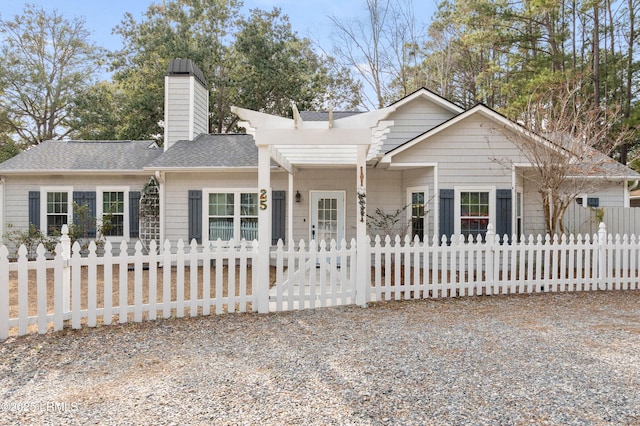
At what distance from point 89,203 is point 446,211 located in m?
9.19

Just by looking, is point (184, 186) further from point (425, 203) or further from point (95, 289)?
point (95, 289)

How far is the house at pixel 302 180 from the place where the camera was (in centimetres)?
923

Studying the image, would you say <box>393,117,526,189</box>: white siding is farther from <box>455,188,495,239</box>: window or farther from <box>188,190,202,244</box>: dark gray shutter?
<box>188,190,202,244</box>: dark gray shutter

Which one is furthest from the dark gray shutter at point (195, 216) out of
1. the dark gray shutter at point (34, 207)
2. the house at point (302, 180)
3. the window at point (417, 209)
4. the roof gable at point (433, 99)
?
the roof gable at point (433, 99)

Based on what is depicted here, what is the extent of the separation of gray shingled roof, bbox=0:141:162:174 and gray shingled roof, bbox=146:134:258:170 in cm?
100

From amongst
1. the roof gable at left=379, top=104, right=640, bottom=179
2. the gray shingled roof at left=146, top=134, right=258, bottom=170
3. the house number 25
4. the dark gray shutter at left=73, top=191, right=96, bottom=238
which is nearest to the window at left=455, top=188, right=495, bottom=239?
the roof gable at left=379, top=104, right=640, bottom=179

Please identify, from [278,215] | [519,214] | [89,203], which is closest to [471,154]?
[519,214]

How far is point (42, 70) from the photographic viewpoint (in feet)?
70.4

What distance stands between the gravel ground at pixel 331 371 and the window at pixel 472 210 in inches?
158

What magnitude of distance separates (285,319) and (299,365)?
1604 millimetres

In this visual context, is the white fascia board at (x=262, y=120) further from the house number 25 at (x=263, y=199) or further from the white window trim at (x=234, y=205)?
the white window trim at (x=234, y=205)

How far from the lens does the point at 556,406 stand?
9.54 feet

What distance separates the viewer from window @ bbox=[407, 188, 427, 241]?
32.1 feet

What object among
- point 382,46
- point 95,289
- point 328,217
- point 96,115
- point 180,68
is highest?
point 382,46
